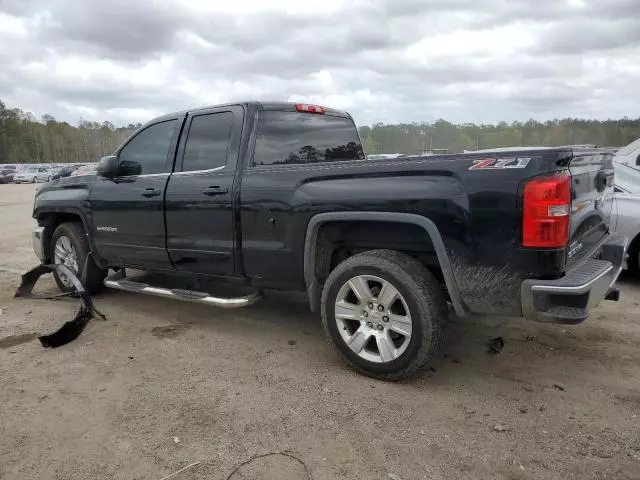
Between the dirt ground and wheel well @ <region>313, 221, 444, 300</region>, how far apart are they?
74 centimetres

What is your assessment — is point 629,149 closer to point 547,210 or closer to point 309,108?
point 309,108

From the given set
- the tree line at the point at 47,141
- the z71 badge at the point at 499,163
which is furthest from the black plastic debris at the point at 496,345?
the tree line at the point at 47,141

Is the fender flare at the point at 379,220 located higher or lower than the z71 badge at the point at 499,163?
lower

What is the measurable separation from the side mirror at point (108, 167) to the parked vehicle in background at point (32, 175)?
4368cm

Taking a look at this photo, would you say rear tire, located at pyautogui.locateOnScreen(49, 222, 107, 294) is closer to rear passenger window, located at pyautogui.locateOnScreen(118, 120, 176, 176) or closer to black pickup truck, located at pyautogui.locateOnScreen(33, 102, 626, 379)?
black pickup truck, located at pyautogui.locateOnScreen(33, 102, 626, 379)

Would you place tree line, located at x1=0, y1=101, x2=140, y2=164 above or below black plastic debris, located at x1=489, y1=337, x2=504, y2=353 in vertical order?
above

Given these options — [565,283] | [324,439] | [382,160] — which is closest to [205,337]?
[324,439]

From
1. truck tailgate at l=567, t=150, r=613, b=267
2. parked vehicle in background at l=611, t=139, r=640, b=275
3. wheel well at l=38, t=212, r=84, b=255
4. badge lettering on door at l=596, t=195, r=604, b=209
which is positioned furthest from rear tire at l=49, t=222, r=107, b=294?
parked vehicle in background at l=611, t=139, r=640, b=275

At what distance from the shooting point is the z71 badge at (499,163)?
293 centimetres

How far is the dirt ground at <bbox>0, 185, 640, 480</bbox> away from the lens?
8.69ft

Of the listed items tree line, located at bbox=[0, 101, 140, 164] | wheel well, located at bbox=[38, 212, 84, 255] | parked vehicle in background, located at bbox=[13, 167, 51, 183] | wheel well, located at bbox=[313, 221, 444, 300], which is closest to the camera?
wheel well, located at bbox=[313, 221, 444, 300]

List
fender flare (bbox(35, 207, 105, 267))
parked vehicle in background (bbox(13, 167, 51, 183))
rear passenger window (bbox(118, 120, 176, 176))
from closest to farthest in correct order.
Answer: rear passenger window (bbox(118, 120, 176, 176)) → fender flare (bbox(35, 207, 105, 267)) → parked vehicle in background (bbox(13, 167, 51, 183))

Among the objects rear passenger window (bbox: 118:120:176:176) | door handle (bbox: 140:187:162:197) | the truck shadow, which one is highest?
rear passenger window (bbox: 118:120:176:176)

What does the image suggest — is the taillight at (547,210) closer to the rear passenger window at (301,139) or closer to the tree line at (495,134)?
the rear passenger window at (301,139)
